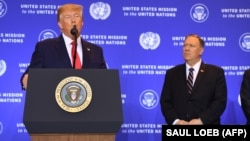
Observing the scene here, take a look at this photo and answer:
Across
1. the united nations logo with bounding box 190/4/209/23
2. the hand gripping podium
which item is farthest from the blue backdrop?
the hand gripping podium

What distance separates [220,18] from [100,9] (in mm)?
1543

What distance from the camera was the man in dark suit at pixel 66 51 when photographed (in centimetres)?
419

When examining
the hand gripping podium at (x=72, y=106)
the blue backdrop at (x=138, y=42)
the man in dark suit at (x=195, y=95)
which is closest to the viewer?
the hand gripping podium at (x=72, y=106)

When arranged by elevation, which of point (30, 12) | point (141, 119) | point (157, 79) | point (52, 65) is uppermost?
point (30, 12)

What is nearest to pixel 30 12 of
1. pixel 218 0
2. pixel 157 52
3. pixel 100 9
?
pixel 100 9

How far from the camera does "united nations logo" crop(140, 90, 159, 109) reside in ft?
19.3

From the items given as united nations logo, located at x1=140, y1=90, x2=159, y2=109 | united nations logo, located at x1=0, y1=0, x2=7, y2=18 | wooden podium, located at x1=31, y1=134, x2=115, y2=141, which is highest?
united nations logo, located at x1=0, y1=0, x2=7, y2=18

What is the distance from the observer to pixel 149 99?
19.3 ft

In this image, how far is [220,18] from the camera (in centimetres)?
601

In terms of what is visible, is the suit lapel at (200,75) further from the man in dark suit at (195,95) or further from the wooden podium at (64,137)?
the wooden podium at (64,137)

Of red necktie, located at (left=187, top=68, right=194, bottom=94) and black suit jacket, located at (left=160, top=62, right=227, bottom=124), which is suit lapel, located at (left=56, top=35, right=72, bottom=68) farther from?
red necktie, located at (left=187, top=68, right=194, bottom=94)

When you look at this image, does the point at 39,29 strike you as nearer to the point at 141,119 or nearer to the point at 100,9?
the point at 100,9

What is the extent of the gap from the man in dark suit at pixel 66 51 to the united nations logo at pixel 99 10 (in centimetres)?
143

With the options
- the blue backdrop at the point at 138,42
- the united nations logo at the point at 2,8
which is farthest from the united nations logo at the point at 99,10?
the united nations logo at the point at 2,8
